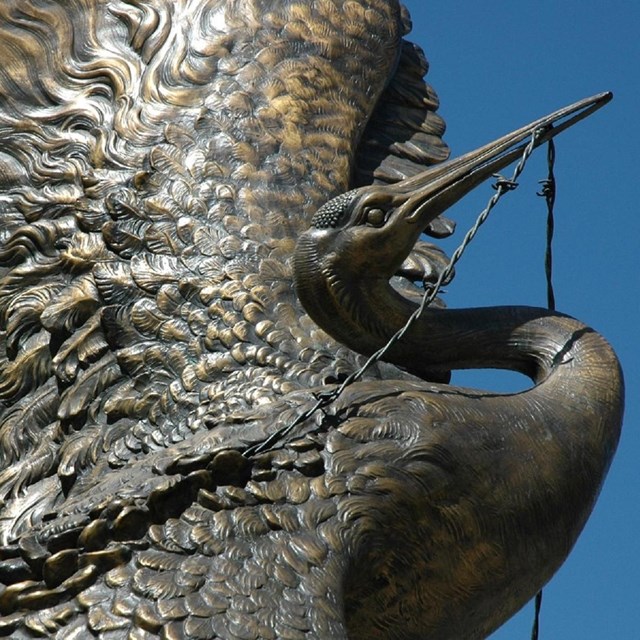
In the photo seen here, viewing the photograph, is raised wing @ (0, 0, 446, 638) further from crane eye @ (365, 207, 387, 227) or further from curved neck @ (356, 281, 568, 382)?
crane eye @ (365, 207, 387, 227)

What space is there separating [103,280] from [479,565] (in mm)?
1896

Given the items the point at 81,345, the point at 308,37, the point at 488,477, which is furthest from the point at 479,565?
the point at 308,37

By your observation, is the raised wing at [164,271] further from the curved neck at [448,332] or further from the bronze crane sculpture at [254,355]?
the curved neck at [448,332]

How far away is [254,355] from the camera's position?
9227 mm

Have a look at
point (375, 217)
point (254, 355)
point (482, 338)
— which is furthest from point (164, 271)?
point (482, 338)

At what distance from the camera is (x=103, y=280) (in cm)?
976

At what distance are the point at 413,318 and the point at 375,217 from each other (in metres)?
0.35

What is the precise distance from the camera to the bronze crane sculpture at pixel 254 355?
8.41 metres

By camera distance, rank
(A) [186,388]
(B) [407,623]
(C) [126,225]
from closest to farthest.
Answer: (B) [407,623]
(A) [186,388]
(C) [126,225]

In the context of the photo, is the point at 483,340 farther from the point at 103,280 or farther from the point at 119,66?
the point at 119,66

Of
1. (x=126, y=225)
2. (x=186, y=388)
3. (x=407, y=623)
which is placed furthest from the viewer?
(x=126, y=225)

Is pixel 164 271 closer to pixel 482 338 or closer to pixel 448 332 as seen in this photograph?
pixel 448 332

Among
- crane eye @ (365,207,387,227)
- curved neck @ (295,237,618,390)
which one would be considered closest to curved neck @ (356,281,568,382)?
curved neck @ (295,237,618,390)

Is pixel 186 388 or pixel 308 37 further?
pixel 308 37
